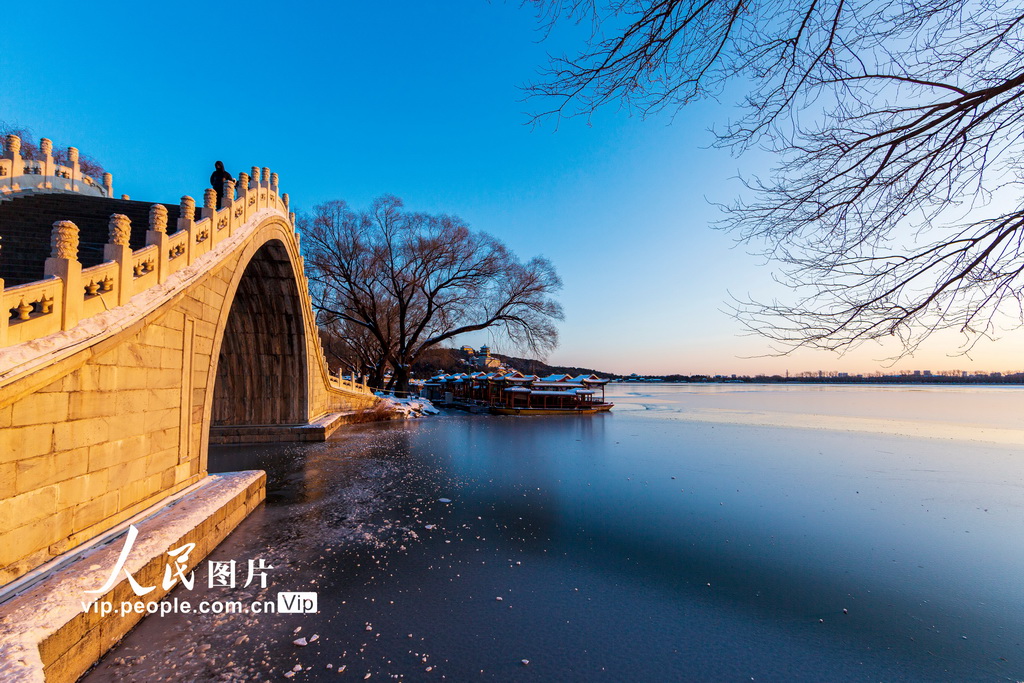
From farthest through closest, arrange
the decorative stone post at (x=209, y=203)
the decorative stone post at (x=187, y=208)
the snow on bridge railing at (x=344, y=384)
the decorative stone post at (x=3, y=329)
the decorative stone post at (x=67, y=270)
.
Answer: the snow on bridge railing at (x=344, y=384)
the decorative stone post at (x=209, y=203)
the decorative stone post at (x=187, y=208)
the decorative stone post at (x=67, y=270)
the decorative stone post at (x=3, y=329)

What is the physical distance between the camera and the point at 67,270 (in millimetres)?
3904

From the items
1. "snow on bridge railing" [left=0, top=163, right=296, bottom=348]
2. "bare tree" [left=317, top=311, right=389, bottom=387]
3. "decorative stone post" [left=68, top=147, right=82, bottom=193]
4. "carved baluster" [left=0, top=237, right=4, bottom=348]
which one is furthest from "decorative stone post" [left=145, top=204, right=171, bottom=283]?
"bare tree" [left=317, top=311, right=389, bottom=387]

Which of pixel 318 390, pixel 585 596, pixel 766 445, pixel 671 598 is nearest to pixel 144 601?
pixel 585 596

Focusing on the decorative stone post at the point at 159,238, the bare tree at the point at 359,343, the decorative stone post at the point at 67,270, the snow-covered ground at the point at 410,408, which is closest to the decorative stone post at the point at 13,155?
the decorative stone post at the point at 159,238

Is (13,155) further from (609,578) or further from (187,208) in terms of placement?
(609,578)

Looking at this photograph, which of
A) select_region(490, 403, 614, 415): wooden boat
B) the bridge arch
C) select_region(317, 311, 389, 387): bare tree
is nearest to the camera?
the bridge arch

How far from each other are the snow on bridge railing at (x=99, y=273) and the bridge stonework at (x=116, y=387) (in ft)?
0.06

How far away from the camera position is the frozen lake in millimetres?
3631

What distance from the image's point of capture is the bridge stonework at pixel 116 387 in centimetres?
345

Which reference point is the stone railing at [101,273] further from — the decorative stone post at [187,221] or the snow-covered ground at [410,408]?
the snow-covered ground at [410,408]

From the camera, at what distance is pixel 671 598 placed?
4820mm

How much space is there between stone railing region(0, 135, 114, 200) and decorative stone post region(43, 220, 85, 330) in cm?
788

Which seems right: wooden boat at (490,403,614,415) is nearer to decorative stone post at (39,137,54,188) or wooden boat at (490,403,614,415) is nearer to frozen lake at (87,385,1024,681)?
frozen lake at (87,385,1024,681)

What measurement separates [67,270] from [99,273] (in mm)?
567
